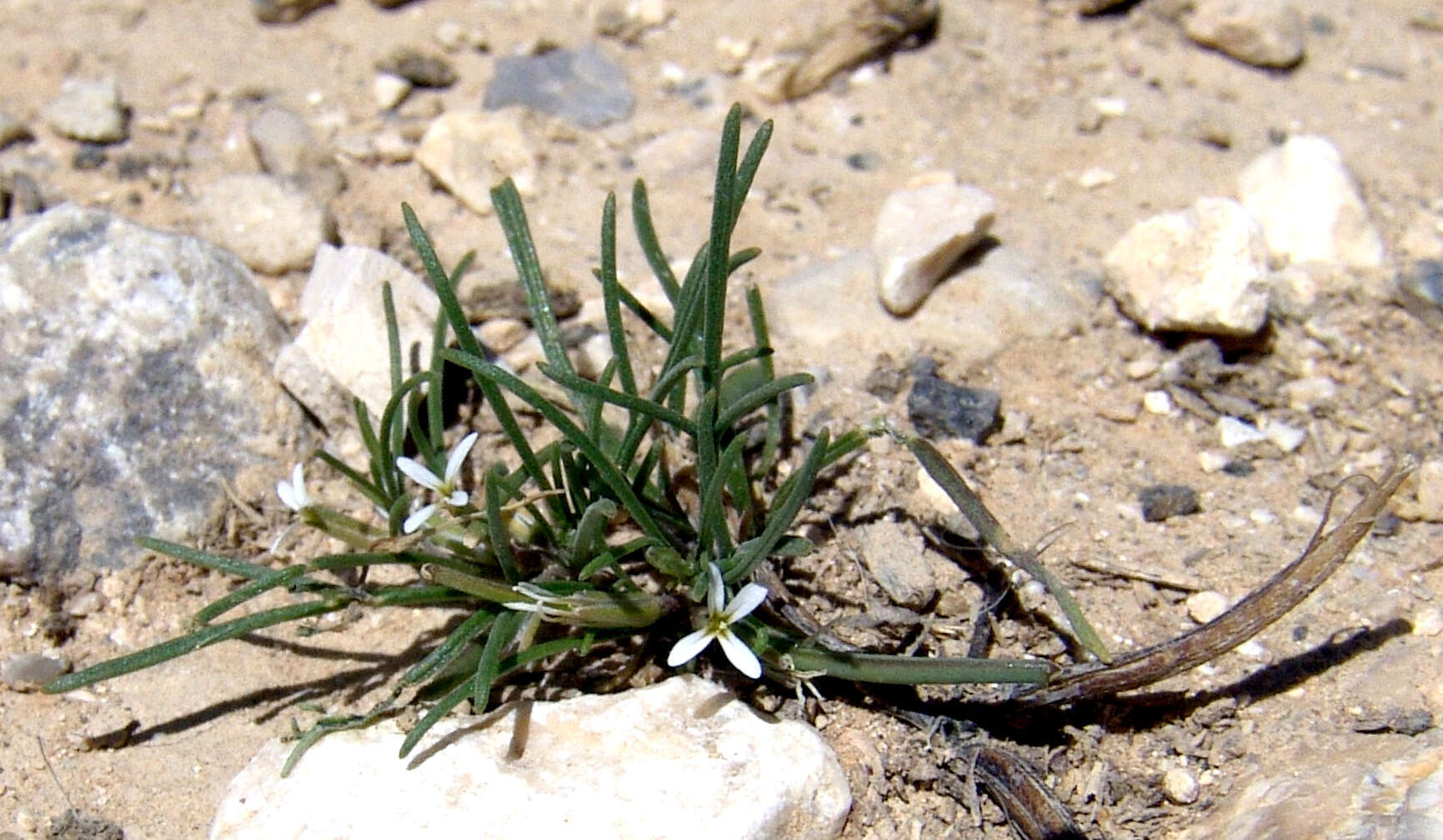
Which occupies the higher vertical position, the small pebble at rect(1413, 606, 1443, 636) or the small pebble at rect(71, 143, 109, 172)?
the small pebble at rect(71, 143, 109, 172)

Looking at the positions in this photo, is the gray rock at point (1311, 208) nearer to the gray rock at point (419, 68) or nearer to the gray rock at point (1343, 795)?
the gray rock at point (1343, 795)

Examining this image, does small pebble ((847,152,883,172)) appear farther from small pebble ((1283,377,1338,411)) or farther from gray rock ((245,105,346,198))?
gray rock ((245,105,346,198))

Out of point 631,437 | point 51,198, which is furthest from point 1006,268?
point 51,198

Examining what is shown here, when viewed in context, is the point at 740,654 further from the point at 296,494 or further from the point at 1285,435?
the point at 1285,435

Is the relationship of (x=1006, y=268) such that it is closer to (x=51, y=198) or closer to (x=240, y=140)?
(x=240, y=140)

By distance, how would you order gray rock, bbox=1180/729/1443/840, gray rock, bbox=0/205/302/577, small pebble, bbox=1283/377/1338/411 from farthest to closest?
1. small pebble, bbox=1283/377/1338/411
2. gray rock, bbox=0/205/302/577
3. gray rock, bbox=1180/729/1443/840

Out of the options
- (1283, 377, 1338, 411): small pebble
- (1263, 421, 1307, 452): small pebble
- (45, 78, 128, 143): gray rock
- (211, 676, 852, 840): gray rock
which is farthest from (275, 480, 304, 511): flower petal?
(1283, 377, 1338, 411): small pebble

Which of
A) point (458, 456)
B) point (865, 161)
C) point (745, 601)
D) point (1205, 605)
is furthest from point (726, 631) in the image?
point (865, 161)
